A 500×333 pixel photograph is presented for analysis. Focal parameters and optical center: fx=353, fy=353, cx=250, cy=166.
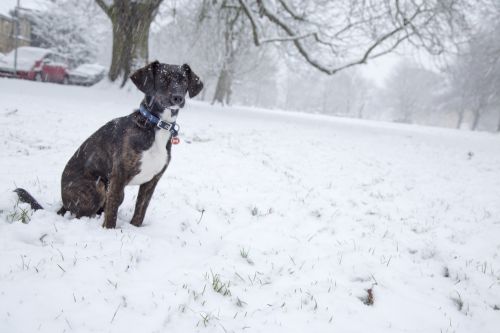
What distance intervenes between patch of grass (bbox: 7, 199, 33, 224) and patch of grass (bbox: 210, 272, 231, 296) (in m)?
1.89

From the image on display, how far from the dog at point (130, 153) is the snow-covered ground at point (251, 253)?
0.87 ft

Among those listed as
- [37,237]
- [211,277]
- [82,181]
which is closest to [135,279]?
[211,277]

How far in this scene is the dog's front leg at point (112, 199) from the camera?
3512 mm

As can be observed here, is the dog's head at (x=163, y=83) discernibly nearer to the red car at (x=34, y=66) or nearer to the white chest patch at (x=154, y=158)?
the white chest patch at (x=154, y=158)

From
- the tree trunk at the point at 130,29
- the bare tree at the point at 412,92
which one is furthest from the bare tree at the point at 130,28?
the bare tree at the point at 412,92

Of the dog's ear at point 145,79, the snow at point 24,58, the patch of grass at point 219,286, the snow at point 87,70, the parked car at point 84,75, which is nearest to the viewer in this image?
the patch of grass at point 219,286

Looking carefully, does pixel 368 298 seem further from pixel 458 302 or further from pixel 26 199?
pixel 26 199

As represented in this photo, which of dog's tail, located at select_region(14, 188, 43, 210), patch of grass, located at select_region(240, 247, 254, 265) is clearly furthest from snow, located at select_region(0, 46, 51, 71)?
patch of grass, located at select_region(240, 247, 254, 265)

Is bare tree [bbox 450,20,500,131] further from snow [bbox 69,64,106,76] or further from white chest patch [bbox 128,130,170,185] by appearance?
white chest patch [bbox 128,130,170,185]

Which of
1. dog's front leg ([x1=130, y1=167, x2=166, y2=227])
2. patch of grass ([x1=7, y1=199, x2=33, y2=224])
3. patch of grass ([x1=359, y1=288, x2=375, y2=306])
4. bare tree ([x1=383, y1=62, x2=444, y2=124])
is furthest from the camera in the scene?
bare tree ([x1=383, y1=62, x2=444, y2=124])

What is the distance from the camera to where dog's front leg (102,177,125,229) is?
3.51 m

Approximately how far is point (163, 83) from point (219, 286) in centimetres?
207

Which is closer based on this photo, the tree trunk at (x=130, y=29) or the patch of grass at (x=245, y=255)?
the patch of grass at (x=245, y=255)

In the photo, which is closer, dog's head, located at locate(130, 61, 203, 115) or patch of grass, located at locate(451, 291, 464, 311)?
patch of grass, located at locate(451, 291, 464, 311)
